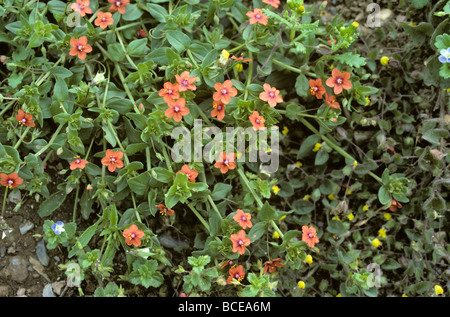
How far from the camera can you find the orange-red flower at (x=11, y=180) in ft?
8.51

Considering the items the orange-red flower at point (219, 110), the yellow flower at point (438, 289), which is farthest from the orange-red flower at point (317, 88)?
the yellow flower at point (438, 289)

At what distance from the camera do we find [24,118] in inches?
106

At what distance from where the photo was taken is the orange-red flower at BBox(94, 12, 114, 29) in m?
2.81

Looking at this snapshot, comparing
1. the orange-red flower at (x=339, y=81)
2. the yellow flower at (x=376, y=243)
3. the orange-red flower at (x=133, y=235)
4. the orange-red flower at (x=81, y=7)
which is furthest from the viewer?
the yellow flower at (x=376, y=243)

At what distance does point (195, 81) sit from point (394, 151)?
1.64m

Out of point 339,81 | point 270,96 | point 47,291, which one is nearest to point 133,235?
point 47,291

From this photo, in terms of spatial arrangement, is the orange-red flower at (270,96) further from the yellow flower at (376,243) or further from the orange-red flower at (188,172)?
the yellow flower at (376,243)

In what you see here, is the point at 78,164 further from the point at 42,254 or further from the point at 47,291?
the point at 47,291

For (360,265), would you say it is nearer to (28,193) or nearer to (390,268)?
(390,268)

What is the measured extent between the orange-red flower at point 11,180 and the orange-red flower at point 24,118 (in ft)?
1.10

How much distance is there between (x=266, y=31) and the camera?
286 cm

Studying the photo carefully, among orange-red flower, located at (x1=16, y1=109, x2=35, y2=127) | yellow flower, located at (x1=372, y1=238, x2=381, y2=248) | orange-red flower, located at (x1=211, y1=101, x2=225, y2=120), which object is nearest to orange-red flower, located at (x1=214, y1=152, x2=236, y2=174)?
orange-red flower, located at (x1=211, y1=101, x2=225, y2=120)

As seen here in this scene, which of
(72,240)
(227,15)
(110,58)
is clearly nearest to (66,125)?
(110,58)

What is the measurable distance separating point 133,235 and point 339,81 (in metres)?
1.67
